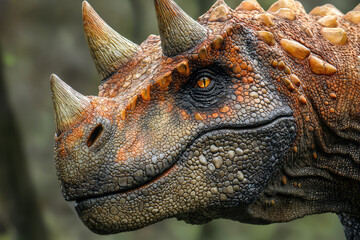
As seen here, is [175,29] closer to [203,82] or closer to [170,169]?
[203,82]

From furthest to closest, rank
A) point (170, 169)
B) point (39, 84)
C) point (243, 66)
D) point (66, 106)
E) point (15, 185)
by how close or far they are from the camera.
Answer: point (39, 84) → point (15, 185) → point (243, 66) → point (170, 169) → point (66, 106)

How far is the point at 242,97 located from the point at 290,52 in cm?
55

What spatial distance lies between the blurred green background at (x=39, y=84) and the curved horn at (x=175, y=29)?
7.55 meters

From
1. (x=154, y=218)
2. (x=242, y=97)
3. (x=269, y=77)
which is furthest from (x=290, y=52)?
(x=154, y=218)

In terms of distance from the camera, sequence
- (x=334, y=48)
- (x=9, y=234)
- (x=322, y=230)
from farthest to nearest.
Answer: (x=322, y=230), (x=9, y=234), (x=334, y=48)

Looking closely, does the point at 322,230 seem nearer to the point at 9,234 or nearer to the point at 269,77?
the point at 9,234

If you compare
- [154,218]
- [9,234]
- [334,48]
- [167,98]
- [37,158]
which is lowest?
[9,234]

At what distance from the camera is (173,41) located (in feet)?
10.9

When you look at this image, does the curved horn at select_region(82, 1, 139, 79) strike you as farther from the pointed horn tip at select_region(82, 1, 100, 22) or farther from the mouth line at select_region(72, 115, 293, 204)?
the mouth line at select_region(72, 115, 293, 204)

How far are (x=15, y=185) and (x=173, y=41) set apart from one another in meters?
8.18

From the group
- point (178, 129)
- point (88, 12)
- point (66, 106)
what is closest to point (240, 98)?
point (178, 129)

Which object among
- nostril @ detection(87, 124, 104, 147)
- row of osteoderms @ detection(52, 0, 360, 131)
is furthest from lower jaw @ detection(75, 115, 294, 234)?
row of osteoderms @ detection(52, 0, 360, 131)

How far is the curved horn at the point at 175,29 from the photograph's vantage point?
324 centimetres

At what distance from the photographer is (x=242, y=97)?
341 centimetres
